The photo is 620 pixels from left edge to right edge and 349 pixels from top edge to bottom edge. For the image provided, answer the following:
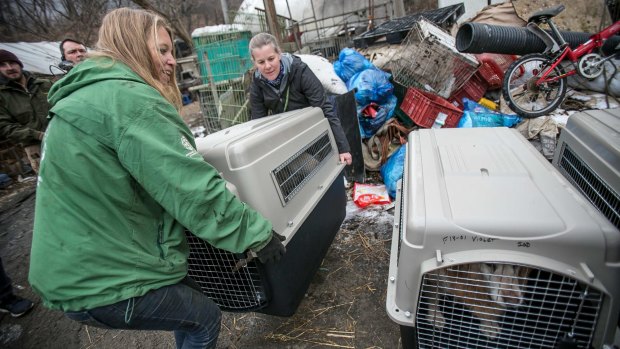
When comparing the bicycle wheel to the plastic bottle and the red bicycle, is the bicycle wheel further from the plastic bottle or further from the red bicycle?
the plastic bottle

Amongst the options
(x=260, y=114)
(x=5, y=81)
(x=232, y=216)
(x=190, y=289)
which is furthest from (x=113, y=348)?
(x=5, y=81)

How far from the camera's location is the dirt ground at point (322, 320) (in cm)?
184

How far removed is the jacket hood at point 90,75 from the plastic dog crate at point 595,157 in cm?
167

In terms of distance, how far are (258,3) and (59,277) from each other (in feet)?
52.2

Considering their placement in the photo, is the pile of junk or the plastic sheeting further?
the plastic sheeting

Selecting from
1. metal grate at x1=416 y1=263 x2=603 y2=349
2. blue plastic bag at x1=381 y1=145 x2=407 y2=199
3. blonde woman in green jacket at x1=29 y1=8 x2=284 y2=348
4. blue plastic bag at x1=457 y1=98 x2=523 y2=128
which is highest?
blonde woman in green jacket at x1=29 y1=8 x2=284 y2=348

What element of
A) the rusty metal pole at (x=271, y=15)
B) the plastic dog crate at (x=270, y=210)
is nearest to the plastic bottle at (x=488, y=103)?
the plastic dog crate at (x=270, y=210)

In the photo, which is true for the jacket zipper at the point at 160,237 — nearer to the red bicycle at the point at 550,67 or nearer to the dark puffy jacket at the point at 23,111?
the dark puffy jacket at the point at 23,111

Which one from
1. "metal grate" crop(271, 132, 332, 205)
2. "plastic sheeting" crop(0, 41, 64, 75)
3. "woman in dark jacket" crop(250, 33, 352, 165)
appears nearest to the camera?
"metal grate" crop(271, 132, 332, 205)

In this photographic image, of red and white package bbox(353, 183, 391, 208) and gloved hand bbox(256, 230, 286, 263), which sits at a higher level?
gloved hand bbox(256, 230, 286, 263)

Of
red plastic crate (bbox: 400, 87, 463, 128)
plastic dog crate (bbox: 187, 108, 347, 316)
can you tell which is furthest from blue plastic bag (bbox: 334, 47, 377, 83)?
plastic dog crate (bbox: 187, 108, 347, 316)

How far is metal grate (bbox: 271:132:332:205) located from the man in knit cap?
3.45 metres

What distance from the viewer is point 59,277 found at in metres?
1.00

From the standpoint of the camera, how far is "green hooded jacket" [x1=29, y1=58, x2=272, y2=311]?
945 millimetres
